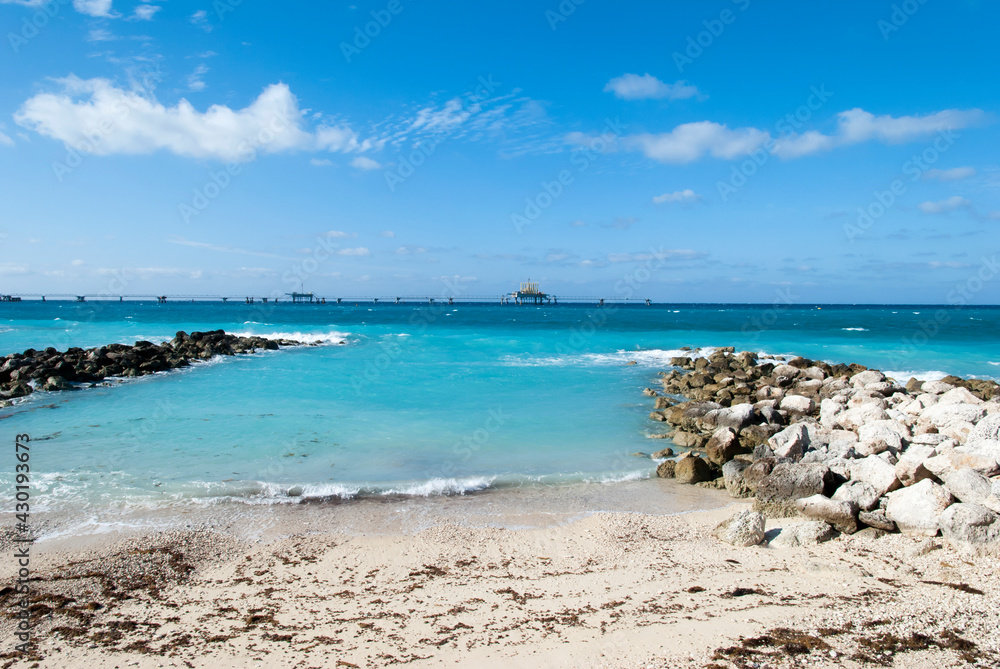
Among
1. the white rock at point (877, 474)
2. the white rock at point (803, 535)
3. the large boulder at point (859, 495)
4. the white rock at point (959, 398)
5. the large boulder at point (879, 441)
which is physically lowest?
the white rock at point (803, 535)

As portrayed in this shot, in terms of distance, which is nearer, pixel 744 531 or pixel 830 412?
pixel 744 531

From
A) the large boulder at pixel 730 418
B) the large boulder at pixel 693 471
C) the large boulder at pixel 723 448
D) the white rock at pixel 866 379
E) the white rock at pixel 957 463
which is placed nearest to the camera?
the white rock at pixel 957 463

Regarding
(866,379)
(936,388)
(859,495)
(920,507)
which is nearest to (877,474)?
(859,495)

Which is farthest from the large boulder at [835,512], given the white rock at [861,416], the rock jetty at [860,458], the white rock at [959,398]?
the white rock at [959,398]

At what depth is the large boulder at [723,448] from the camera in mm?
9430

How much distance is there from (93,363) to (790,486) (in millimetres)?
22867

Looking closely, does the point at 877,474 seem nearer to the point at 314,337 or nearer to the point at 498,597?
the point at 498,597

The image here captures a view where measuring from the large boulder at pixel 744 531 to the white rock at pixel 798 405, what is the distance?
7473 millimetres

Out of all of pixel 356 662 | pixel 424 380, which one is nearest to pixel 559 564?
pixel 356 662

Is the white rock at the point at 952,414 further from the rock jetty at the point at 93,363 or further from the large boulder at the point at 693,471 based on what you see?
the rock jetty at the point at 93,363

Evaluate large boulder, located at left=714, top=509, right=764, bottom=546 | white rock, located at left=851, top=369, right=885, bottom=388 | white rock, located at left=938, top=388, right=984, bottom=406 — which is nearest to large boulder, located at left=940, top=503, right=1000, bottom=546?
large boulder, located at left=714, top=509, right=764, bottom=546

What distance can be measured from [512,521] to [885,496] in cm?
475

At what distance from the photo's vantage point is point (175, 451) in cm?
1012

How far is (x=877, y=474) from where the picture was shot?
7.09 m
